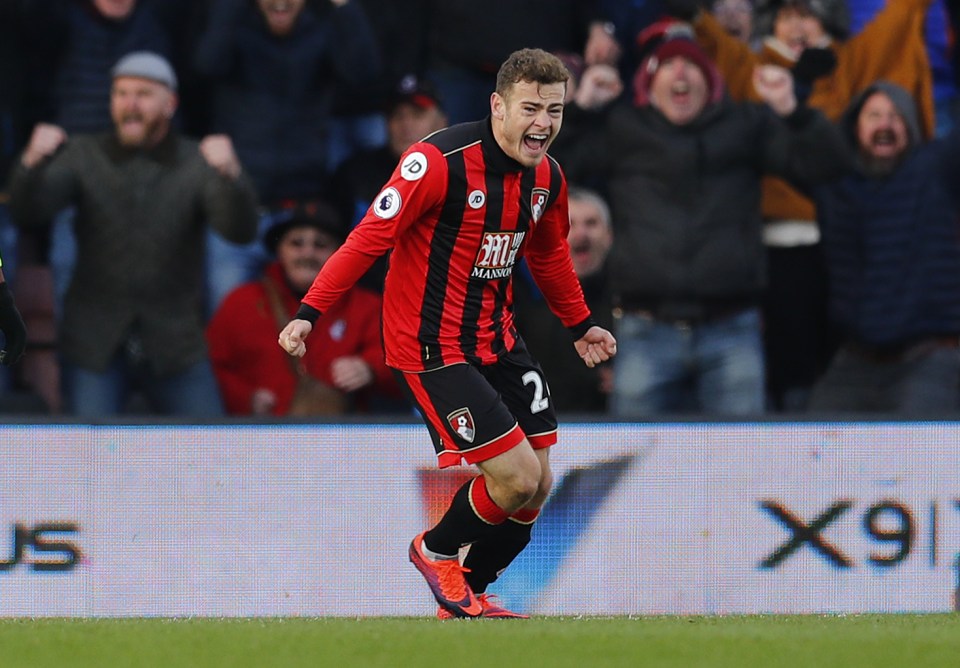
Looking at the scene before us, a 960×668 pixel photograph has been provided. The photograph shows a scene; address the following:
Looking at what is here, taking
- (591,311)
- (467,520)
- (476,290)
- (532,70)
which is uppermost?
(532,70)

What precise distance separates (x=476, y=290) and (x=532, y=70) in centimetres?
85

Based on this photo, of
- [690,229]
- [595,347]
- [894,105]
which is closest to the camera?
[595,347]

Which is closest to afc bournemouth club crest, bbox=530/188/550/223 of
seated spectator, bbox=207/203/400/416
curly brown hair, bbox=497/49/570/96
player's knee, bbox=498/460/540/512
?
curly brown hair, bbox=497/49/570/96

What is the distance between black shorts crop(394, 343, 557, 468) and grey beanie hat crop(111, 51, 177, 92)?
9.57ft

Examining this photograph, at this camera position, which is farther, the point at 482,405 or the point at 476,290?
the point at 476,290

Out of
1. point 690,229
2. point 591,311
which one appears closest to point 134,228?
point 591,311

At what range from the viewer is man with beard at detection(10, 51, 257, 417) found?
27.8 ft

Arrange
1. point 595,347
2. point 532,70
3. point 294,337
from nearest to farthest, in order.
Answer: point 294,337 < point 532,70 < point 595,347

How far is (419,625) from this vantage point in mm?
6043

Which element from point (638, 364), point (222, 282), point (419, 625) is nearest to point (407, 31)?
point (222, 282)

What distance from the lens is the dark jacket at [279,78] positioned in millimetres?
8836

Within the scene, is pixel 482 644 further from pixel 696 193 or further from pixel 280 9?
pixel 280 9

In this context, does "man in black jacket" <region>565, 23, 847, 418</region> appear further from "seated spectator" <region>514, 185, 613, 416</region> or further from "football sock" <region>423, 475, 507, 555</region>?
"football sock" <region>423, 475, 507, 555</region>

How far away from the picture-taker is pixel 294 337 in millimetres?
5566
